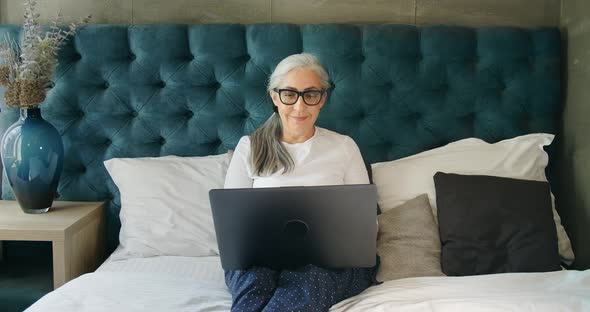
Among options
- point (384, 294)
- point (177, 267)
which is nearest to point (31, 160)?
point (177, 267)

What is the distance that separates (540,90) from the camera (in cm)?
231

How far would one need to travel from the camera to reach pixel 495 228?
1943mm

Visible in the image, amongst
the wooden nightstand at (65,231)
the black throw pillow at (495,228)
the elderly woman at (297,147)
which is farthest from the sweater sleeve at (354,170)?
the wooden nightstand at (65,231)

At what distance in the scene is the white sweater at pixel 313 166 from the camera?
1.96m

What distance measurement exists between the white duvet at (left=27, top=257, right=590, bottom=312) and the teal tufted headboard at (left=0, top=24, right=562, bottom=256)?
25.2 inches

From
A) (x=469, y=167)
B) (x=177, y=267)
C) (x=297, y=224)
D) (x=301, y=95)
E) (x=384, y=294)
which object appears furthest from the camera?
(x=469, y=167)

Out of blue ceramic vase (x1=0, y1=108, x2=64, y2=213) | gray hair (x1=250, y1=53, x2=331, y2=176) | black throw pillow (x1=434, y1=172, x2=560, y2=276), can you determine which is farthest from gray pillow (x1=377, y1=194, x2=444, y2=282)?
blue ceramic vase (x1=0, y1=108, x2=64, y2=213)

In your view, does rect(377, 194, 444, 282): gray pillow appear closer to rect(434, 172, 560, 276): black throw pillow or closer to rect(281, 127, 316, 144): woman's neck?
rect(434, 172, 560, 276): black throw pillow

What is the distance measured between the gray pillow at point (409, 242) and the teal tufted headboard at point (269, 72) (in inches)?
13.6

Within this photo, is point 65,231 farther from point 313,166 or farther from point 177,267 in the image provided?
point 313,166

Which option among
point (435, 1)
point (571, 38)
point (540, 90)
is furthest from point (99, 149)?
point (571, 38)

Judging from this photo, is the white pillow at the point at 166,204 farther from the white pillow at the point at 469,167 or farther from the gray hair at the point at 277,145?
the white pillow at the point at 469,167

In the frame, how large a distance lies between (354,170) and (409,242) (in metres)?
0.31

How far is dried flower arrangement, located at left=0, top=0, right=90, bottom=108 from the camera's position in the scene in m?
2.12
